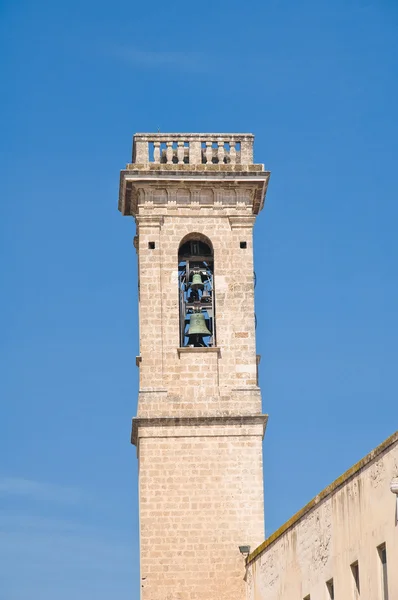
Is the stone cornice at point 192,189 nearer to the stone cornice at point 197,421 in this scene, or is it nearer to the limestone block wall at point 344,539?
the stone cornice at point 197,421

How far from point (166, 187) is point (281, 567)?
32.6ft

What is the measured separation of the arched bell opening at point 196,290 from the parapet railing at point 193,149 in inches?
71.5

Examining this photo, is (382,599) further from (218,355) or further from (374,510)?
(218,355)

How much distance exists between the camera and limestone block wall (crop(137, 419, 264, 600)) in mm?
35344

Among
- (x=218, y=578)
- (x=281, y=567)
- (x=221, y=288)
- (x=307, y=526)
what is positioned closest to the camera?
(x=307, y=526)

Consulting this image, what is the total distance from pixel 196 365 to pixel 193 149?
4.95m

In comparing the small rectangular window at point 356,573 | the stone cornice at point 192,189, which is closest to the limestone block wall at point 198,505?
the stone cornice at point 192,189

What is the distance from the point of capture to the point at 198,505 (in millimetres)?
35875

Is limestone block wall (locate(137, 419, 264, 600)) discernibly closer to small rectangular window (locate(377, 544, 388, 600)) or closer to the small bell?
the small bell

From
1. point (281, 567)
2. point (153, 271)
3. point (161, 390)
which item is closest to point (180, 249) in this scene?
point (153, 271)

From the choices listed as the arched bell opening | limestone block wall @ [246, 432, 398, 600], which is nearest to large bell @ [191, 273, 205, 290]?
the arched bell opening

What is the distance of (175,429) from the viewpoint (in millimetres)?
36312

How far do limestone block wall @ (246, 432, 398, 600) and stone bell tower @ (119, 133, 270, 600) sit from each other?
3.47 m

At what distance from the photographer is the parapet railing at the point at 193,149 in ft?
126
